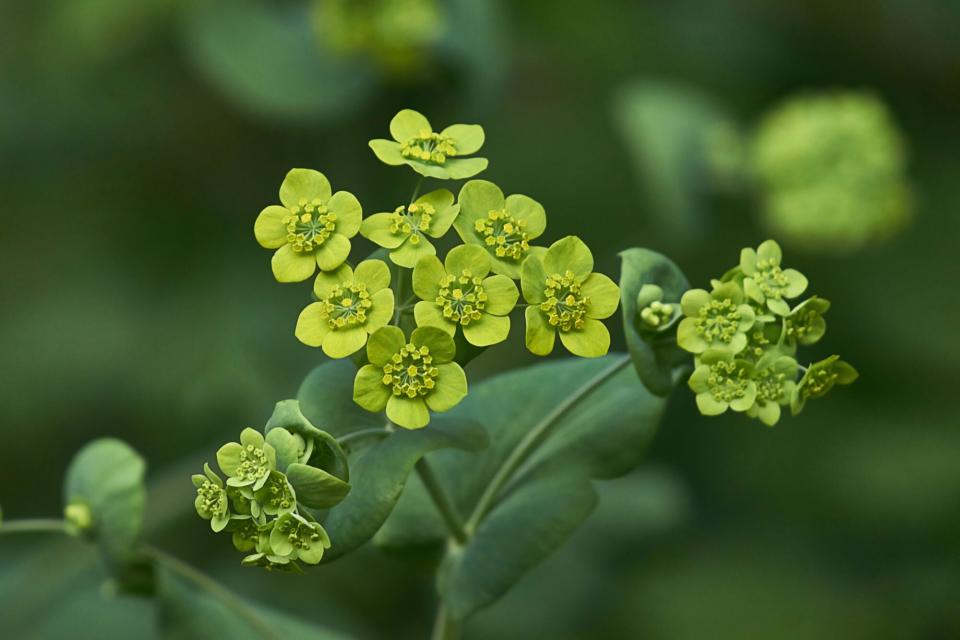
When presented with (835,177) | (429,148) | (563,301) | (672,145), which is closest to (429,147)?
(429,148)

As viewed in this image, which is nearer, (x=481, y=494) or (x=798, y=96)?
(x=481, y=494)

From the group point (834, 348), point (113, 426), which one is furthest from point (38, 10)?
point (834, 348)

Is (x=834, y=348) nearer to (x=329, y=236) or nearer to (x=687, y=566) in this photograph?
(x=687, y=566)

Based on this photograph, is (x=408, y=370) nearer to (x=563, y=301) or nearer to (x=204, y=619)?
(x=563, y=301)

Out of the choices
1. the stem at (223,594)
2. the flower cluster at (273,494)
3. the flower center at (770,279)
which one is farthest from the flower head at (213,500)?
the flower center at (770,279)

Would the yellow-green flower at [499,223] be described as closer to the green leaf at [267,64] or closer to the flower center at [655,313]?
the flower center at [655,313]

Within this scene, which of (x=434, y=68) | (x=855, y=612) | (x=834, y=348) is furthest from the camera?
(x=834, y=348)
